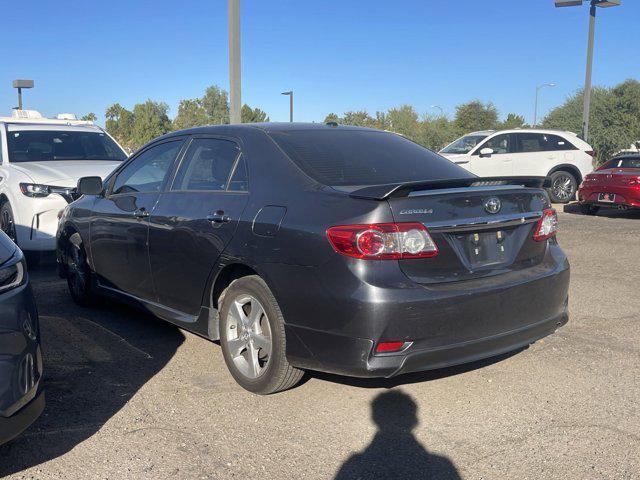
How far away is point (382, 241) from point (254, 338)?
3.63 feet

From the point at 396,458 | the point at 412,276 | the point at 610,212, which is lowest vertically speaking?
the point at 396,458

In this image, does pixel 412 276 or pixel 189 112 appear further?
pixel 189 112

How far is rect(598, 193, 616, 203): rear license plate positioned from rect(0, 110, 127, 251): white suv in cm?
923

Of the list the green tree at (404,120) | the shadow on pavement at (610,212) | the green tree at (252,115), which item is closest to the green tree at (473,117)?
the green tree at (404,120)

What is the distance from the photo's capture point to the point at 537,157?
639 inches

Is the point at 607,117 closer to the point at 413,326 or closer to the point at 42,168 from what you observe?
the point at 42,168

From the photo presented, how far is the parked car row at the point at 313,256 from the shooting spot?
3326mm

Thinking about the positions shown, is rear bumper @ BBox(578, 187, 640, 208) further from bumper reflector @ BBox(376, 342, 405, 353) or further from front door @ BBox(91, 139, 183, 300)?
bumper reflector @ BBox(376, 342, 405, 353)

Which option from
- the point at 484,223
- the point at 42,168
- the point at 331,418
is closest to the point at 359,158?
the point at 484,223

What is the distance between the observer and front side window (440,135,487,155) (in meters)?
17.1

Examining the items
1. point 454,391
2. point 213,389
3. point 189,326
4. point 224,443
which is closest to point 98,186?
point 189,326

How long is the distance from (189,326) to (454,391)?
1.80 m

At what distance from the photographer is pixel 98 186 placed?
18.7 ft

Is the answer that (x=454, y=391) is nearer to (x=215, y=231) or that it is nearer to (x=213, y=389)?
(x=213, y=389)
